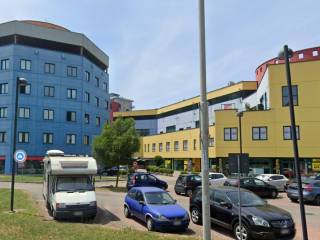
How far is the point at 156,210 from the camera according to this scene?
16.0 m

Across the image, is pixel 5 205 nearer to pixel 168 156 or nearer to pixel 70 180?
pixel 70 180

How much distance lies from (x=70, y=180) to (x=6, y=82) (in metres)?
45.7

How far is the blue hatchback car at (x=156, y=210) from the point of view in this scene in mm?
15453

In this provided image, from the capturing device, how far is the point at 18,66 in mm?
60938

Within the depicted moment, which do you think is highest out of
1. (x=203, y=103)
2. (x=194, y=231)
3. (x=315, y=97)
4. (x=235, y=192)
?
(x=315, y=97)

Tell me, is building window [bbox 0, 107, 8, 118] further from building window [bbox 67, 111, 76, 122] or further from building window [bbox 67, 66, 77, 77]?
building window [bbox 67, 66, 77, 77]

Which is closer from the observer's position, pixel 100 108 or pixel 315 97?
pixel 315 97

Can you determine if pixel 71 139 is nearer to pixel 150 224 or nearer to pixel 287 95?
pixel 287 95

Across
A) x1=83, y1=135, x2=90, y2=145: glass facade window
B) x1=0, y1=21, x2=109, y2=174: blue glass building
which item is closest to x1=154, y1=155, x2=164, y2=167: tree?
x1=0, y1=21, x2=109, y2=174: blue glass building

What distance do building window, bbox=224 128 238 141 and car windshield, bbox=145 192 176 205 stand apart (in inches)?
1371

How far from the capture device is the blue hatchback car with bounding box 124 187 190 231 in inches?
608

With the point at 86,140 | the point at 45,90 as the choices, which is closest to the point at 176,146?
the point at 86,140

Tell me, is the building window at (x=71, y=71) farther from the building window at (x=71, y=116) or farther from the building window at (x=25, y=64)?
the building window at (x=25, y=64)

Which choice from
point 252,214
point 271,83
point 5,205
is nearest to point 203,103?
point 252,214
